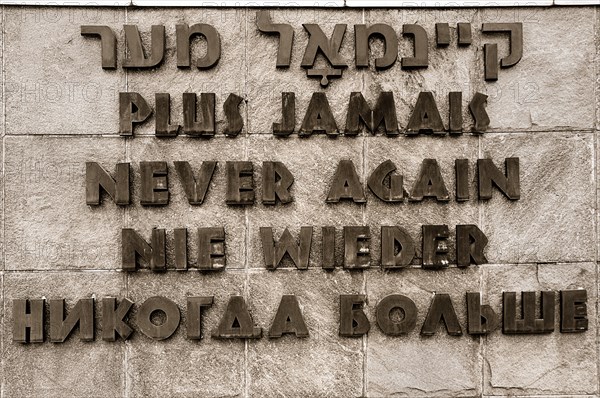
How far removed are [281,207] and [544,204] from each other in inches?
88.3

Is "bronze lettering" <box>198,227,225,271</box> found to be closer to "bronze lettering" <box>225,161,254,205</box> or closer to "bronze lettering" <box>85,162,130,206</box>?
"bronze lettering" <box>225,161,254,205</box>

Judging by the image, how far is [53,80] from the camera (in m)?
4.65

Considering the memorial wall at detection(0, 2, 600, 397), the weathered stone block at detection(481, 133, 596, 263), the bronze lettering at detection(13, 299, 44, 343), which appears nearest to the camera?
the bronze lettering at detection(13, 299, 44, 343)

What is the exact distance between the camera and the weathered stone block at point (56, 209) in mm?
4633

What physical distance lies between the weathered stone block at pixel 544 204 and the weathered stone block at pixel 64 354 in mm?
3246

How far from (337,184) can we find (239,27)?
157 centimetres

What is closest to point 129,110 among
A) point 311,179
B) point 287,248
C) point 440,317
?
point 311,179

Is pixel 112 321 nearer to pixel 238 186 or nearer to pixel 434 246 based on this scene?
pixel 238 186

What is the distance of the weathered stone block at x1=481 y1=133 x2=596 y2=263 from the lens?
15.5 ft

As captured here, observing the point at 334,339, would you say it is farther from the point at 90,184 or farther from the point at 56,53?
the point at 56,53

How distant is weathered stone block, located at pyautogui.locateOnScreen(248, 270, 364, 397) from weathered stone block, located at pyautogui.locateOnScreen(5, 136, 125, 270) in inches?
52.4

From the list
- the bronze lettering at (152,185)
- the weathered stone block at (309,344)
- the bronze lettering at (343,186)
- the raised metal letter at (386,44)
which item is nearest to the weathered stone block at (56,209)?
the bronze lettering at (152,185)

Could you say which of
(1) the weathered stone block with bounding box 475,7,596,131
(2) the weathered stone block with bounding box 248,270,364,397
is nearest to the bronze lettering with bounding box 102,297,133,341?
(2) the weathered stone block with bounding box 248,270,364,397

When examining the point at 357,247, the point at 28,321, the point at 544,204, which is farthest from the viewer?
the point at 544,204
